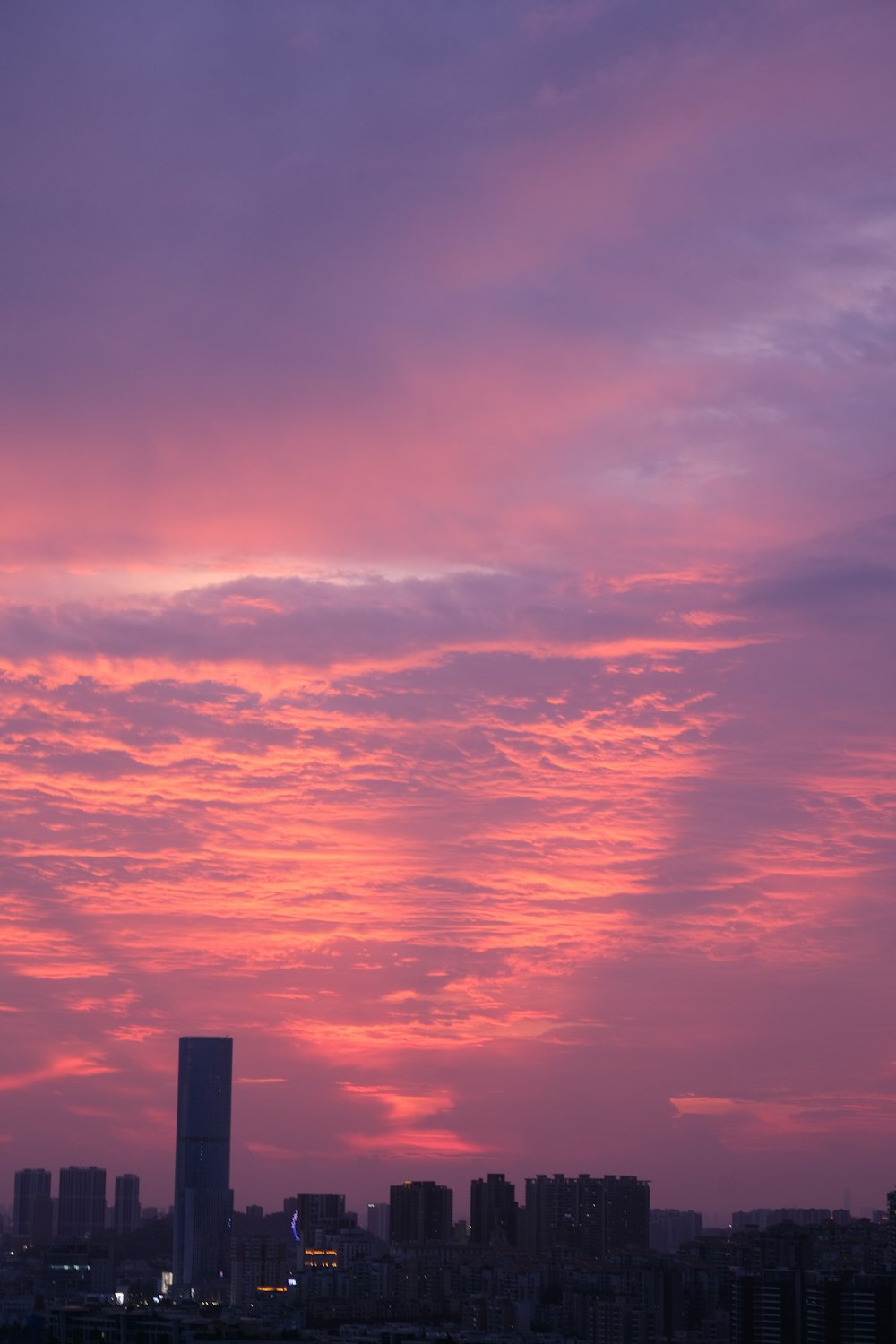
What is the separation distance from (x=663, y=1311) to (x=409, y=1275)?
33633 mm

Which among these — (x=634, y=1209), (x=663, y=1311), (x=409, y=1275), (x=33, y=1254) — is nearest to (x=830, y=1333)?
(x=663, y=1311)

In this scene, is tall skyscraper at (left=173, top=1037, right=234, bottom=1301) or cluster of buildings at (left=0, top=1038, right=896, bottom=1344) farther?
tall skyscraper at (left=173, top=1037, right=234, bottom=1301)

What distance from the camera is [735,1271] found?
7600 centimetres

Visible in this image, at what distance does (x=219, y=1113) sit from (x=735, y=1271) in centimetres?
9251

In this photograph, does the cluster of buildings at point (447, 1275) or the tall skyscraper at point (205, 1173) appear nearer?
the cluster of buildings at point (447, 1275)

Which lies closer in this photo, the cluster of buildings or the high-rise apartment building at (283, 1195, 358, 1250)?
the cluster of buildings

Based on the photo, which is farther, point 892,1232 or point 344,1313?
point 344,1313

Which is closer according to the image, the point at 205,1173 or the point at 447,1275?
the point at 447,1275

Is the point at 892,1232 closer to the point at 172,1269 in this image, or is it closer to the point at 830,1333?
the point at 830,1333

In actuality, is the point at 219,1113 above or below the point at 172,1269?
above

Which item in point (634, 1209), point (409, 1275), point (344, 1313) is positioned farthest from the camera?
point (634, 1209)

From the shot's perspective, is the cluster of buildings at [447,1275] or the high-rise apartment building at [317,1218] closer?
the cluster of buildings at [447,1275]

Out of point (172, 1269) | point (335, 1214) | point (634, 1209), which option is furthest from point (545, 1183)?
point (172, 1269)

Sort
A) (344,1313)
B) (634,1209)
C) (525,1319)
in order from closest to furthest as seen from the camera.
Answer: (525,1319)
(344,1313)
(634,1209)
